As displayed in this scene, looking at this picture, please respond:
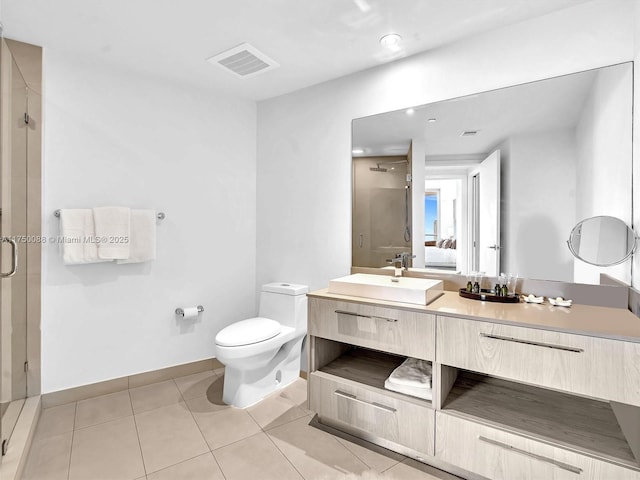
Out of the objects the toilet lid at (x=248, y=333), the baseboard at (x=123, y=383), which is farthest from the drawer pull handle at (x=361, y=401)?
the baseboard at (x=123, y=383)

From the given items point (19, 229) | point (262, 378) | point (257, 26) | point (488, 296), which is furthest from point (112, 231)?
point (488, 296)

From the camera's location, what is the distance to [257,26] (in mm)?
1927

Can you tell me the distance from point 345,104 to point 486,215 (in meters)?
1.25

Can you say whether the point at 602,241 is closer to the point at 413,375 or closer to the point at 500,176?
the point at 500,176

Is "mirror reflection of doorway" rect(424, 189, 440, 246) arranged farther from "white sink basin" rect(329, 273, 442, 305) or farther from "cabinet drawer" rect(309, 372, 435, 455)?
"cabinet drawer" rect(309, 372, 435, 455)

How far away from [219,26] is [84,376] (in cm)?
239

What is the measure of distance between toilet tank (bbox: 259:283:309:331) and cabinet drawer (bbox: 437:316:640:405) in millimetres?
1230

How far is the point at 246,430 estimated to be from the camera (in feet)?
6.67

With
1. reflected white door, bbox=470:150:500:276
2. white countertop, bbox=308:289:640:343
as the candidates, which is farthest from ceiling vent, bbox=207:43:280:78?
white countertop, bbox=308:289:640:343

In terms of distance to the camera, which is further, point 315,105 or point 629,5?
point 315,105

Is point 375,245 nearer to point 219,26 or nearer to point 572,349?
point 572,349

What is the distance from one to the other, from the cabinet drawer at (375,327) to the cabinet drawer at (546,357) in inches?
3.2

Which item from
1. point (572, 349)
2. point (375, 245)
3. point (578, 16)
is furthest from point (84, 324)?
point (578, 16)

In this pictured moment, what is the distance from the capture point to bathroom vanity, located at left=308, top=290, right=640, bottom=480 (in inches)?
50.6
